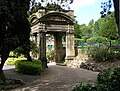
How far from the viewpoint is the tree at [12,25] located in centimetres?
1368

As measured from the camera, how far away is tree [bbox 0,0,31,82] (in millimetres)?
13680

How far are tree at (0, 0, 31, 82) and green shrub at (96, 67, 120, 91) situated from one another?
644 cm

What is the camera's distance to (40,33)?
25.2 meters

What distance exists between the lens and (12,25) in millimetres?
14203

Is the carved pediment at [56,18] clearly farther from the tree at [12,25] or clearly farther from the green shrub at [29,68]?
the tree at [12,25]

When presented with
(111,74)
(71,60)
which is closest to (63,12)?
(71,60)

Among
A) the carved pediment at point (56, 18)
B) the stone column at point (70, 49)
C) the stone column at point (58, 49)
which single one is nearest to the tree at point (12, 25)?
the carved pediment at point (56, 18)

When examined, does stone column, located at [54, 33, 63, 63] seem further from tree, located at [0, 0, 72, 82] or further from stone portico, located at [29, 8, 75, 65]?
tree, located at [0, 0, 72, 82]

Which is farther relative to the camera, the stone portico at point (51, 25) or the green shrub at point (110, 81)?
the stone portico at point (51, 25)

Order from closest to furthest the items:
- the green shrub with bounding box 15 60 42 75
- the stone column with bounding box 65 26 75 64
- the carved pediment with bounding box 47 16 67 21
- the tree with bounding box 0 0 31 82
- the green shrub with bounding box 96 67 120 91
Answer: the green shrub with bounding box 96 67 120 91 → the tree with bounding box 0 0 31 82 → the green shrub with bounding box 15 60 42 75 → the carved pediment with bounding box 47 16 67 21 → the stone column with bounding box 65 26 75 64

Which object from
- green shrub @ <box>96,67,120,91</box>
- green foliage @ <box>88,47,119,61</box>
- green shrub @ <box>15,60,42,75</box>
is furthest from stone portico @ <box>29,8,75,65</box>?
green shrub @ <box>96,67,120,91</box>

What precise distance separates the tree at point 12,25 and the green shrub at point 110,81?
6.44m

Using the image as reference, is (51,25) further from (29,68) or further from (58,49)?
(29,68)

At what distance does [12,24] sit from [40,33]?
1101 cm
